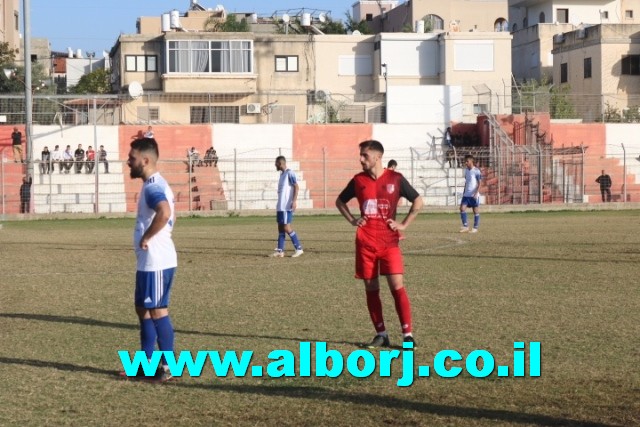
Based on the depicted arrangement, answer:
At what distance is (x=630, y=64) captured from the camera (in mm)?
68375

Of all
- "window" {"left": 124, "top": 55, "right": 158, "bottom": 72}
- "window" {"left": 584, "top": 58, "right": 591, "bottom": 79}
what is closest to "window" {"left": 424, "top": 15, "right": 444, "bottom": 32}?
"window" {"left": 584, "top": 58, "right": 591, "bottom": 79}

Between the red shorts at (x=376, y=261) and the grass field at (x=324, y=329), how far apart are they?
0.70 m

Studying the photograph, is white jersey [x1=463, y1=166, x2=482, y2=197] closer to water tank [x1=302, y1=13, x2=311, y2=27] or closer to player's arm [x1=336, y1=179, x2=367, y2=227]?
player's arm [x1=336, y1=179, x2=367, y2=227]

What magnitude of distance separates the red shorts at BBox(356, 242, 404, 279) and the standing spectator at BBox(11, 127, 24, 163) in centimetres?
3806

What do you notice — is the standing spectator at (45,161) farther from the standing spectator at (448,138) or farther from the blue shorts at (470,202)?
the blue shorts at (470,202)

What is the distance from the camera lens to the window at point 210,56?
6294 centimetres

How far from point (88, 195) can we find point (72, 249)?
19310mm

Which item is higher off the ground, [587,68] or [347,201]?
[587,68]

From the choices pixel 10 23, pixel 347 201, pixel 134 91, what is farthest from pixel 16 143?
pixel 10 23

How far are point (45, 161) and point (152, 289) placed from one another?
34.8 metres

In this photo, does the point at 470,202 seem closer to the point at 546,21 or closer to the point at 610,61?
the point at 610,61

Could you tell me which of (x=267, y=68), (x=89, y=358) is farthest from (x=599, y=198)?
(x=89, y=358)

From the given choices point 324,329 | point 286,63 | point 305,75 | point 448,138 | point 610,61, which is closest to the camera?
point 324,329

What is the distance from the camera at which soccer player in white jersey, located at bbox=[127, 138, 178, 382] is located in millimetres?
8714
